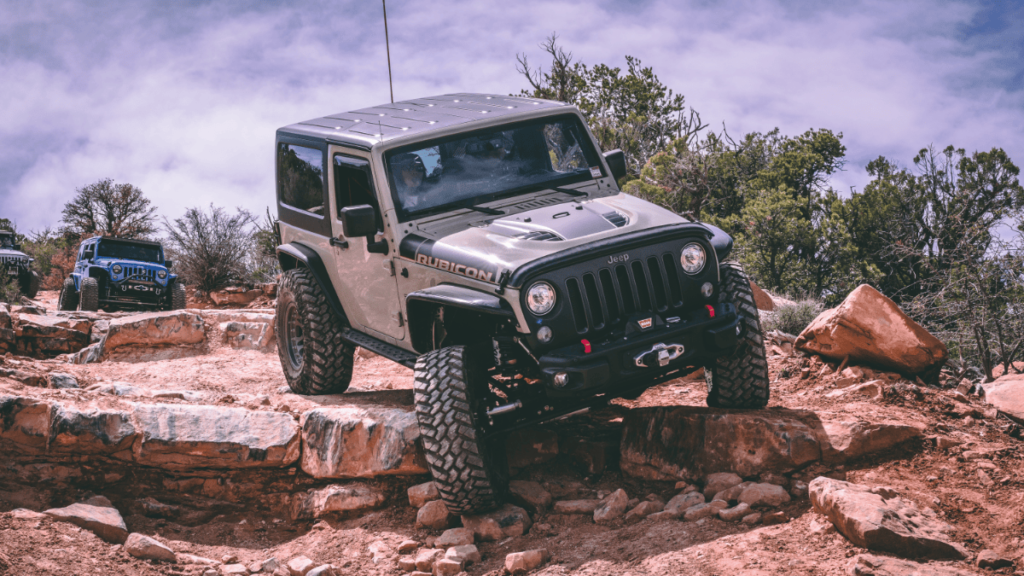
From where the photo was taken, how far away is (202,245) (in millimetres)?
23562

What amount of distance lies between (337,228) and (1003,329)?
28.0 feet

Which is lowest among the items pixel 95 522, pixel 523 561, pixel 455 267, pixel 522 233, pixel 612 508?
pixel 523 561

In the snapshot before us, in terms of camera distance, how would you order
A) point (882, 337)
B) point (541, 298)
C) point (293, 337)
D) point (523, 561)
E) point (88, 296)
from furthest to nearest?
point (88, 296), point (293, 337), point (882, 337), point (541, 298), point (523, 561)

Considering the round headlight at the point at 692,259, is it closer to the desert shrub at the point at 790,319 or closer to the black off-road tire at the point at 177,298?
the desert shrub at the point at 790,319

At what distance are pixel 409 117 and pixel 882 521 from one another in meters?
4.11

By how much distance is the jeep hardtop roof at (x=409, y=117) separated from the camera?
567 centimetres

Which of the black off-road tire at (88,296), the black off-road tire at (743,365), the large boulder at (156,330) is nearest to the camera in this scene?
the black off-road tire at (743,365)

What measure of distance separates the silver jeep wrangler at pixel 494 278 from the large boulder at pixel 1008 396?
1.65 metres

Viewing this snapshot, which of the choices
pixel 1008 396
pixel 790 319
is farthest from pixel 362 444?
pixel 790 319

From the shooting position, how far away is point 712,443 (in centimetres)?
498

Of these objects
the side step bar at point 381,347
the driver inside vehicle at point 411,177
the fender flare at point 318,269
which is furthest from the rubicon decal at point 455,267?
the fender flare at point 318,269

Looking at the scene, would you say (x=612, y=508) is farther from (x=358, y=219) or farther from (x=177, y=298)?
(x=177, y=298)

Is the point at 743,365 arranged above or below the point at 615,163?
below

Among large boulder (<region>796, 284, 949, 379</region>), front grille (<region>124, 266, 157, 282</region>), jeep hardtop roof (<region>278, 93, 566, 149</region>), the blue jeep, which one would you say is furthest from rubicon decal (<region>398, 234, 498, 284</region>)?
front grille (<region>124, 266, 157, 282</region>)
